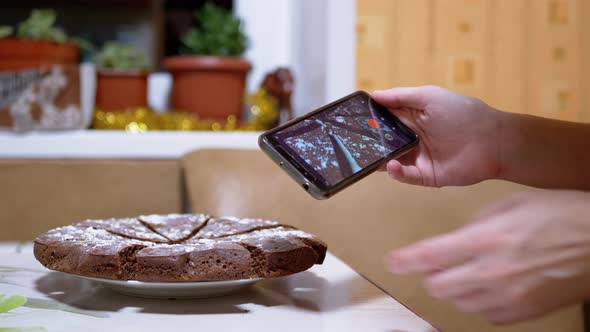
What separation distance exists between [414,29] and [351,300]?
1.18m

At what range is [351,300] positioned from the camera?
2.37 ft

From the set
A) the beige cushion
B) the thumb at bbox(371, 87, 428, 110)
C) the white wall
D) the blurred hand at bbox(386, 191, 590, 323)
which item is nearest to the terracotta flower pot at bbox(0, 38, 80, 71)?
the beige cushion

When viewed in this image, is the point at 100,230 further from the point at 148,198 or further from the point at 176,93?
the point at 176,93

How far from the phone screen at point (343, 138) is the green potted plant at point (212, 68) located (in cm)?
106

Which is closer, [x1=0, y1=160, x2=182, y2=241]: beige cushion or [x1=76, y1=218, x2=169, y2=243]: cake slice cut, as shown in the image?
[x1=76, y1=218, x2=169, y2=243]: cake slice cut

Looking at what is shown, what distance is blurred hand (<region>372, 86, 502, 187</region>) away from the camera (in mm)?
934

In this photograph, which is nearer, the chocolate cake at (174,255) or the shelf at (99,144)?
the chocolate cake at (174,255)

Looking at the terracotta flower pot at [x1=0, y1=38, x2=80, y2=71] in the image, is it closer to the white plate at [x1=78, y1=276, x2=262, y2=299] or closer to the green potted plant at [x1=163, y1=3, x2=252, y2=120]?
the green potted plant at [x1=163, y1=3, x2=252, y2=120]

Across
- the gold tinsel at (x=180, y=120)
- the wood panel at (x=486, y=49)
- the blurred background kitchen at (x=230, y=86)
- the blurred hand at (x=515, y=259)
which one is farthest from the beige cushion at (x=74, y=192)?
the blurred hand at (x=515, y=259)

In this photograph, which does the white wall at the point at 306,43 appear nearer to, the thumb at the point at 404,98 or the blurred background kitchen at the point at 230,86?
the blurred background kitchen at the point at 230,86

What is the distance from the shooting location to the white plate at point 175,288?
670 mm

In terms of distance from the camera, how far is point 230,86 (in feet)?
6.31

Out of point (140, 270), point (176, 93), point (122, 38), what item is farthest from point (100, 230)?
point (122, 38)

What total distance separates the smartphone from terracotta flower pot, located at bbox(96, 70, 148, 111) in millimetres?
1128
